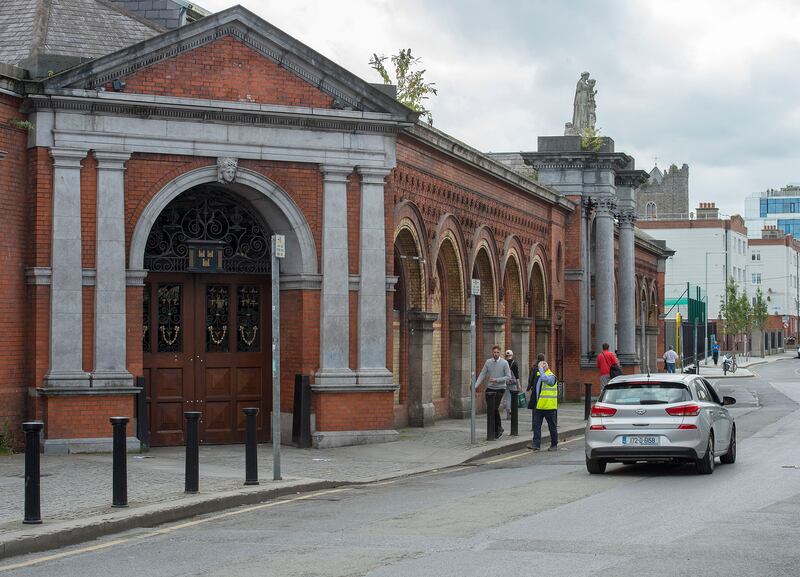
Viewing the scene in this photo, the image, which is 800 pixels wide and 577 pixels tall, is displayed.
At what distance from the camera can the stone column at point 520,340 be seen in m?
33.8

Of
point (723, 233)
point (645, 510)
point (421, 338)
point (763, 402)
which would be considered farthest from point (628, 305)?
point (723, 233)

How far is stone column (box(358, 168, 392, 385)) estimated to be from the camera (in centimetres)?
2106

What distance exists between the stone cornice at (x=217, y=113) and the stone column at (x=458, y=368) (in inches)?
307

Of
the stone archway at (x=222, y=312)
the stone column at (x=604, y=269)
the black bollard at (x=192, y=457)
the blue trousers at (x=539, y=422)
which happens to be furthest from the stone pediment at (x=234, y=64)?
the stone column at (x=604, y=269)

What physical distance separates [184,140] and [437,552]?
10944mm

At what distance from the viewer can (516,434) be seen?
78.1 feet

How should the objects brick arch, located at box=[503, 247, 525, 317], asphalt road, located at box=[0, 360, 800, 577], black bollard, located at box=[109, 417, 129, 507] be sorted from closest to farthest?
asphalt road, located at box=[0, 360, 800, 577], black bollard, located at box=[109, 417, 129, 507], brick arch, located at box=[503, 247, 525, 317]

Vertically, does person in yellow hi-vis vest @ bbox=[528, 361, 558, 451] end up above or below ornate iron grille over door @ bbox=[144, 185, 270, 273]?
below

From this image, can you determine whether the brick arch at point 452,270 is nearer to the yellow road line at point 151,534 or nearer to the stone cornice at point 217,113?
the stone cornice at point 217,113

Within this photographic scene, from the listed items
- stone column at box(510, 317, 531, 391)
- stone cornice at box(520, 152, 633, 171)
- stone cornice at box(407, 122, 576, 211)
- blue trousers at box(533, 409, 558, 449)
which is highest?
stone cornice at box(520, 152, 633, 171)

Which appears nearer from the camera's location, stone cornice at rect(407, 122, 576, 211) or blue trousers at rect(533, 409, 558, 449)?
blue trousers at rect(533, 409, 558, 449)

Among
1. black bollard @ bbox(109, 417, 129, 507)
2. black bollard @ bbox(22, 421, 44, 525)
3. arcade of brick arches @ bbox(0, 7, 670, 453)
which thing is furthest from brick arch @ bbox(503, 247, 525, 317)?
black bollard @ bbox(22, 421, 44, 525)

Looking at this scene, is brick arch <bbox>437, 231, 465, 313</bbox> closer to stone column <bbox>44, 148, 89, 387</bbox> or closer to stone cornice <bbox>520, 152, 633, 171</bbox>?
stone column <bbox>44, 148, 89, 387</bbox>

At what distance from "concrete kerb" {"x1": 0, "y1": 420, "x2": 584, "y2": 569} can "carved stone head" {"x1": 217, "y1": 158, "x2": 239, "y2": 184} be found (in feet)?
19.0
